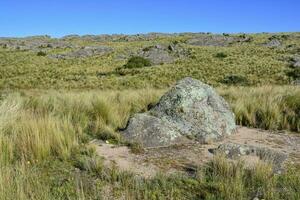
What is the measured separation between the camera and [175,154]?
7.23 metres

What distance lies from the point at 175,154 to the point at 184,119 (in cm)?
167

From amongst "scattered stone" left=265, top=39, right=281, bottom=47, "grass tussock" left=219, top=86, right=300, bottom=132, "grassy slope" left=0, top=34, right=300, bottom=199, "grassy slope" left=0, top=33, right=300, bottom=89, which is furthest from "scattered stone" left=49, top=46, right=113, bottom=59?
"grass tussock" left=219, top=86, right=300, bottom=132

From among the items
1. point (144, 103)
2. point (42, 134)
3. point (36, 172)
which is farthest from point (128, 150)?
point (144, 103)

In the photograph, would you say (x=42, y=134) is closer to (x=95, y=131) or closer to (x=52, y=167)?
(x=52, y=167)

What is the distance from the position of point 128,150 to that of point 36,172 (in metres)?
1.96

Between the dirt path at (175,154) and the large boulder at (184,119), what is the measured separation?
0.27 metres

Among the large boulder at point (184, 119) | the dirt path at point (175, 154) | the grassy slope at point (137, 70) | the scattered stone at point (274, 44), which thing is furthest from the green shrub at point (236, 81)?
the scattered stone at point (274, 44)

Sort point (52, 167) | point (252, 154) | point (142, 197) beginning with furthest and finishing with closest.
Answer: point (252, 154)
point (52, 167)
point (142, 197)

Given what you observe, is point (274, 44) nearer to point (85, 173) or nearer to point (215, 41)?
point (215, 41)

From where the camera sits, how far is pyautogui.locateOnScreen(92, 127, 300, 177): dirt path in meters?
6.44

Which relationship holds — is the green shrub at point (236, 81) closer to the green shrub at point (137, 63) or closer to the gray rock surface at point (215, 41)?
the green shrub at point (137, 63)

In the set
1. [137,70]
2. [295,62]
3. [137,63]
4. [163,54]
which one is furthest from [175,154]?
[163,54]

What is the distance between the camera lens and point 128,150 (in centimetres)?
741

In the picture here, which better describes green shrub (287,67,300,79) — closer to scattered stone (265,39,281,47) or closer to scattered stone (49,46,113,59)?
scattered stone (265,39,281,47)
